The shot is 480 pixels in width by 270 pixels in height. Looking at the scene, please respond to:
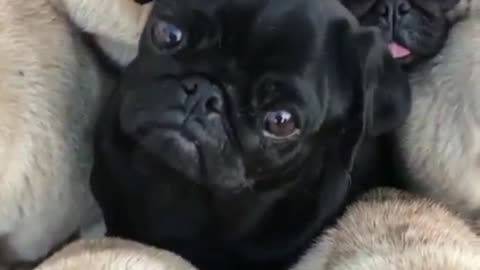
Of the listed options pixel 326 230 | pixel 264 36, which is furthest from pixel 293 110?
pixel 326 230

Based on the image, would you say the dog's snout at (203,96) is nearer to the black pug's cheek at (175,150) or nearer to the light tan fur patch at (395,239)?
the black pug's cheek at (175,150)

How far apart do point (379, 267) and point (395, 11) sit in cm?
31

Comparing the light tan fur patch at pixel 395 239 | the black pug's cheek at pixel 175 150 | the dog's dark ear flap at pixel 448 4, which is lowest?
the light tan fur patch at pixel 395 239

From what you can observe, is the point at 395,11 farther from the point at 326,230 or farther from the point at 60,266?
the point at 60,266

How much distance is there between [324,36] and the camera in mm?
1217

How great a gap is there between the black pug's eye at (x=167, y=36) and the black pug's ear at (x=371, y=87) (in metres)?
0.16

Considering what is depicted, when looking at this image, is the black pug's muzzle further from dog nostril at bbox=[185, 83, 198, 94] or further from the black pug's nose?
the black pug's nose

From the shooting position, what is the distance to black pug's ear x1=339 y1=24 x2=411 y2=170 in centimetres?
123

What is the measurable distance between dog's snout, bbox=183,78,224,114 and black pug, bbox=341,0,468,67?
8.0 inches

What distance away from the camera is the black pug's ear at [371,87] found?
123 cm

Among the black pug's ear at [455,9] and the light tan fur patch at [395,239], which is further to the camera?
the black pug's ear at [455,9]

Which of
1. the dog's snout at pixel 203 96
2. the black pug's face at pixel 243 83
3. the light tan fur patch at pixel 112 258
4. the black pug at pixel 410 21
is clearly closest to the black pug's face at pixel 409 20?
the black pug at pixel 410 21

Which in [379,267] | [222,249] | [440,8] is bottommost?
[222,249]

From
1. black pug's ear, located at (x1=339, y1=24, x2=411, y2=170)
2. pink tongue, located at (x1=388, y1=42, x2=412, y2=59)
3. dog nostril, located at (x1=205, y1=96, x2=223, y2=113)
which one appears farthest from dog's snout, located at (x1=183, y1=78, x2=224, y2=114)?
pink tongue, located at (x1=388, y1=42, x2=412, y2=59)
